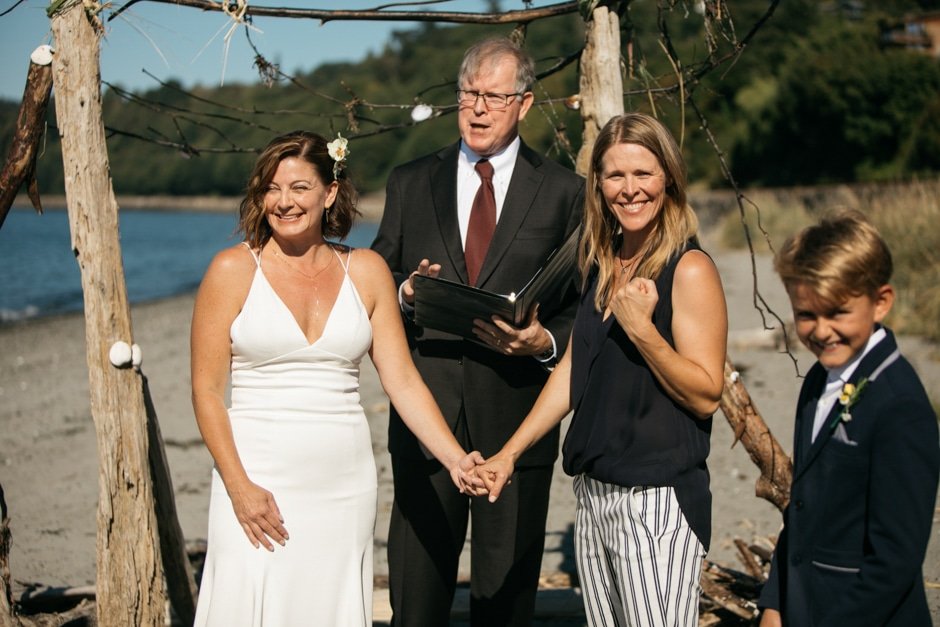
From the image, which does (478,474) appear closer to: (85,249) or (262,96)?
(85,249)

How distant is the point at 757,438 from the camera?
4.09 metres

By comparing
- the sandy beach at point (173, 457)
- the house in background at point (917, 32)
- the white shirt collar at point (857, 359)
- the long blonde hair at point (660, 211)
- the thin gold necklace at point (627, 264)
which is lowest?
the sandy beach at point (173, 457)

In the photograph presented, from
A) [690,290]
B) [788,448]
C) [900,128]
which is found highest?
[900,128]

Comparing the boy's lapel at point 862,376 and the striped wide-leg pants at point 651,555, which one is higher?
the boy's lapel at point 862,376

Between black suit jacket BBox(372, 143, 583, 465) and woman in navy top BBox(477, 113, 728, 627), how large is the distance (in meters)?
0.71

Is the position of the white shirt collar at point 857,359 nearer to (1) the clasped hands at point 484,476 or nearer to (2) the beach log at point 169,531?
(1) the clasped hands at point 484,476

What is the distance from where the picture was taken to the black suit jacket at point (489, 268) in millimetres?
3680

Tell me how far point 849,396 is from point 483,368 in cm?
173

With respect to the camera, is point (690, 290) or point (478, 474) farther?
point (478, 474)

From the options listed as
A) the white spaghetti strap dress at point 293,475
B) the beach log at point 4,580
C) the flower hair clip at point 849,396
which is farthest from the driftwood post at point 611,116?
the beach log at point 4,580

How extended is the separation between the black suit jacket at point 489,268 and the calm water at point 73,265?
27.6ft

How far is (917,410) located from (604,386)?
1.00 metres

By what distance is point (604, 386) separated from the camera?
9.44 feet

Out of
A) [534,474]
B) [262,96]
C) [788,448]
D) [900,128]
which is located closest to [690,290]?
[534,474]
